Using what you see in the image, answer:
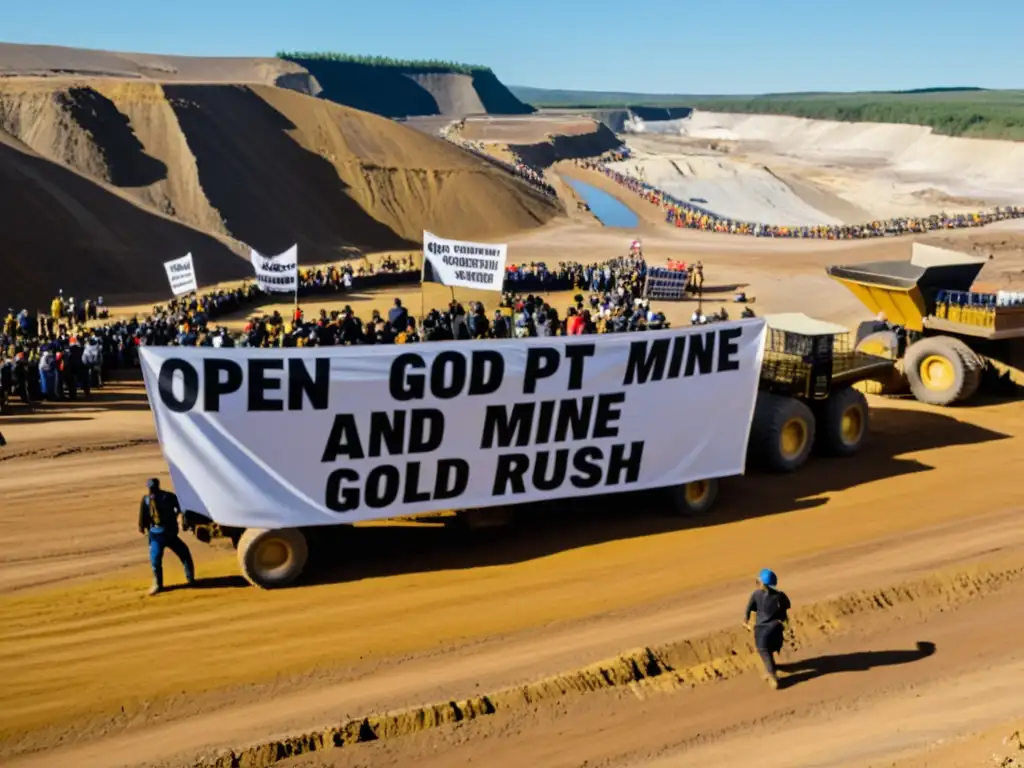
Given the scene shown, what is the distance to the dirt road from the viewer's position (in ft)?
30.2

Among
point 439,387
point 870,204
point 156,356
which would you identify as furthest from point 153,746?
point 870,204

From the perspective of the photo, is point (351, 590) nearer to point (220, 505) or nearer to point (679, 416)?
point (220, 505)

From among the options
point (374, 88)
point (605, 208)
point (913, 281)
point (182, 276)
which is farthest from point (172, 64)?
point (913, 281)

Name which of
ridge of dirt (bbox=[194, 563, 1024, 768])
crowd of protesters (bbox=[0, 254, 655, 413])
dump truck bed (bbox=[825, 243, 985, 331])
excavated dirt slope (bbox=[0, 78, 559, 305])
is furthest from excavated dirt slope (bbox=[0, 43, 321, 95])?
ridge of dirt (bbox=[194, 563, 1024, 768])

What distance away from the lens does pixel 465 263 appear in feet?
78.4

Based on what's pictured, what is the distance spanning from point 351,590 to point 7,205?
Answer: 37.0 meters

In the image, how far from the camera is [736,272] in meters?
45.0

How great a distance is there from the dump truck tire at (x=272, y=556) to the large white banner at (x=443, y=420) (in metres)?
0.17

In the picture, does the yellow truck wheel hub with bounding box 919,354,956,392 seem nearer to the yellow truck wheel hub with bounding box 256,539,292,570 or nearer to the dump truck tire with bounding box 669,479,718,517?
the dump truck tire with bounding box 669,479,718,517

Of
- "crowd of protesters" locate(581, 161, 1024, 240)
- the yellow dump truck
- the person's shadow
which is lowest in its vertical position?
the person's shadow

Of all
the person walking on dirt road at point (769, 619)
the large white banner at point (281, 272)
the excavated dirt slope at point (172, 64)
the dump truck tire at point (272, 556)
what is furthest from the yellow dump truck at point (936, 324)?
the excavated dirt slope at point (172, 64)

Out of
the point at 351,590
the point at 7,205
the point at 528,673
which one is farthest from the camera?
the point at 7,205

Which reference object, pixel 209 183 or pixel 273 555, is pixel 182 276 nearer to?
pixel 273 555

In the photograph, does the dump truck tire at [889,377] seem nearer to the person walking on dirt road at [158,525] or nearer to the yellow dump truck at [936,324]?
the yellow dump truck at [936,324]
